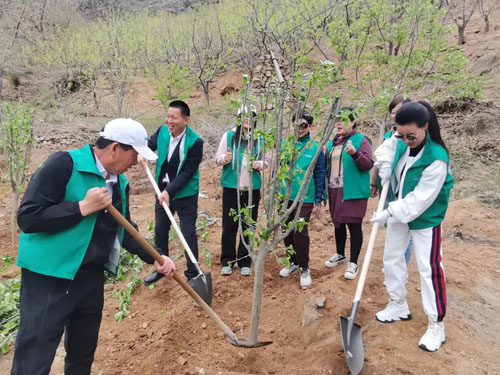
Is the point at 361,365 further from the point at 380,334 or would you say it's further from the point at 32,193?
the point at 32,193

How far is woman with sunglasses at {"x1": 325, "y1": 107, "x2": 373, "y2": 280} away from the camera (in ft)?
11.2

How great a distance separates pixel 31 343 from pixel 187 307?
5.45ft

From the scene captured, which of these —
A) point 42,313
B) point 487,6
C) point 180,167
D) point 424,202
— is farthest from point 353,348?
point 487,6

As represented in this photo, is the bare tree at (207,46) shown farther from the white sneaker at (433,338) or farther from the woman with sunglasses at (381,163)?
the white sneaker at (433,338)

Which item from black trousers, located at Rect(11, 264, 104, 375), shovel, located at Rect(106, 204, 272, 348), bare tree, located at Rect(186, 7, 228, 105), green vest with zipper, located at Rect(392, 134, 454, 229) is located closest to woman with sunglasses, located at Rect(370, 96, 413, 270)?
green vest with zipper, located at Rect(392, 134, 454, 229)

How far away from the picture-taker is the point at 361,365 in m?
2.23

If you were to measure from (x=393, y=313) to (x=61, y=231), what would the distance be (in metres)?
2.54

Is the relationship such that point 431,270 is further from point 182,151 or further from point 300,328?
point 182,151

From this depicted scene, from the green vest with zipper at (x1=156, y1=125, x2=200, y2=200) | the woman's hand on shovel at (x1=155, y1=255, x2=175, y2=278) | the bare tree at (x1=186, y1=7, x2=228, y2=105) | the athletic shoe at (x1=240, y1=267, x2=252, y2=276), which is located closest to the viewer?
the woman's hand on shovel at (x1=155, y1=255, x2=175, y2=278)

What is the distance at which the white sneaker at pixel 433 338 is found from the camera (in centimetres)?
250

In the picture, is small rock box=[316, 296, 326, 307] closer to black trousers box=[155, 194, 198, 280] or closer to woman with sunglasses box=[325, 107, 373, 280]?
woman with sunglasses box=[325, 107, 373, 280]

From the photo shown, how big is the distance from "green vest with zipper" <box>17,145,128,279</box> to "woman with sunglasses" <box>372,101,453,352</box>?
195 cm

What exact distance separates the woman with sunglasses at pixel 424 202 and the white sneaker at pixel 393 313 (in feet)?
0.94

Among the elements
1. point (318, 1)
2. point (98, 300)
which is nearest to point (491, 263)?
point (98, 300)
